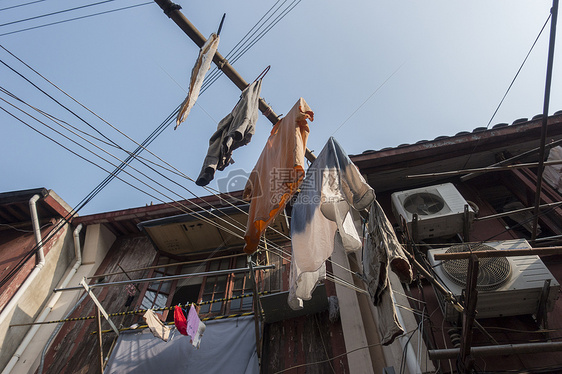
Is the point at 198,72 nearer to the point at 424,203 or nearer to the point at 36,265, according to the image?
the point at 424,203

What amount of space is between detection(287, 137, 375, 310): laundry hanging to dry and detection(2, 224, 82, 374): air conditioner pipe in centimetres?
541

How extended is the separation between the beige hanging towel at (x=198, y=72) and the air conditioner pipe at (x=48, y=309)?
4.77 metres

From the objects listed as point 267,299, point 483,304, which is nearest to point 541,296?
point 483,304

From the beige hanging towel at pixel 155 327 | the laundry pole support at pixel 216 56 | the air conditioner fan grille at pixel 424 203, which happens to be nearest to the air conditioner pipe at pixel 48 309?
the beige hanging towel at pixel 155 327

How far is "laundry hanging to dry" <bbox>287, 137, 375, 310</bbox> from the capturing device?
12.9 ft

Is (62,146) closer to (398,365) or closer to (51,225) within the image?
(51,225)

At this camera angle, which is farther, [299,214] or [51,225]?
[51,225]

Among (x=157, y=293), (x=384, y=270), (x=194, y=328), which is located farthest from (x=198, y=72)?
(x=157, y=293)

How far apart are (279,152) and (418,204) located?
10.2ft

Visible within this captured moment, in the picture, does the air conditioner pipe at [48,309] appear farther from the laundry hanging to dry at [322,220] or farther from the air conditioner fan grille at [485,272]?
the air conditioner fan grille at [485,272]

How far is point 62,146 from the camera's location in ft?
15.7

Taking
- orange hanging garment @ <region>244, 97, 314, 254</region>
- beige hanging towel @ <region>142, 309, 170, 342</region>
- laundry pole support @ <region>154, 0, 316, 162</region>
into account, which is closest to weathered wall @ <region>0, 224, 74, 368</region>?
beige hanging towel @ <region>142, 309, 170, 342</region>

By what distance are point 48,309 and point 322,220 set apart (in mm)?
6110

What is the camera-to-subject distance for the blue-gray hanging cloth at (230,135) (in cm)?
477
